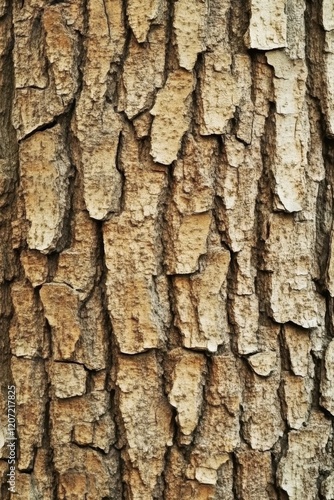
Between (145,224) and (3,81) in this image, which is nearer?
(145,224)

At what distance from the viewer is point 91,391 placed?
4.30ft

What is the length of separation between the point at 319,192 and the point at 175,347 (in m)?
0.43

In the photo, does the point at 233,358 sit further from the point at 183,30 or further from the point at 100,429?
the point at 183,30

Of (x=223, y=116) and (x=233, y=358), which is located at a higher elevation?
(x=223, y=116)

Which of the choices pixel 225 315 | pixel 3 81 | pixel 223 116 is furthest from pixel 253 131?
pixel 3 81

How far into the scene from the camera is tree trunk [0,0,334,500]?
1.28 meters

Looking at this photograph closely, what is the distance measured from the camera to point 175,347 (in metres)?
1.29

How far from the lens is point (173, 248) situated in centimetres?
128

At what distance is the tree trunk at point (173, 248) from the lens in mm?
1276

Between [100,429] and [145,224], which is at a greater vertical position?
[145,224]

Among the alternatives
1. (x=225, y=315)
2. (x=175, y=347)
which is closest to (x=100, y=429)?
(x=175, y=347)

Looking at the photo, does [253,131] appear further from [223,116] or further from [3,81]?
[3,81]

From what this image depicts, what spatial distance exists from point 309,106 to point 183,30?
30cm

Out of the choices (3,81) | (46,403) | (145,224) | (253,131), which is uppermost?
(3,81)
